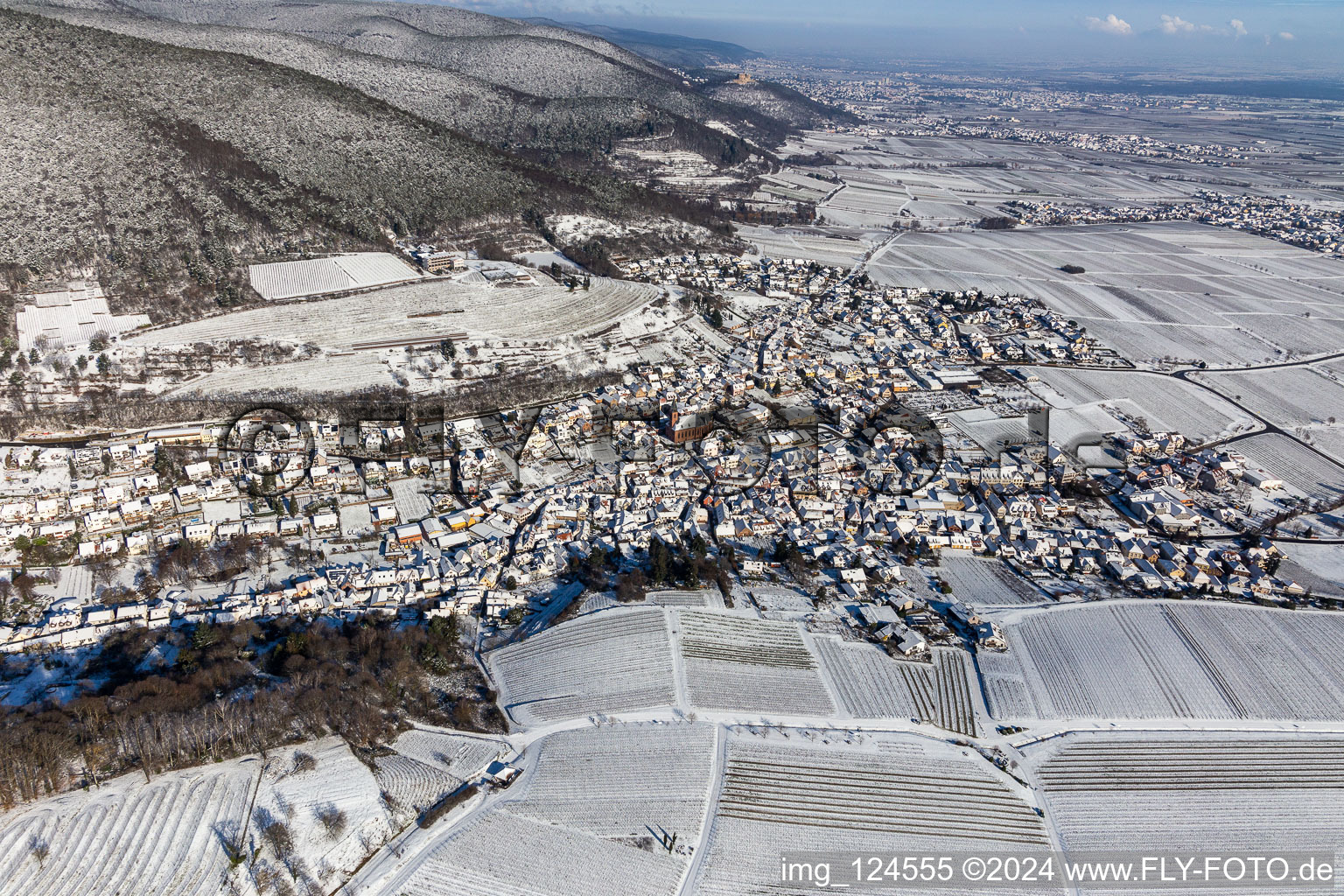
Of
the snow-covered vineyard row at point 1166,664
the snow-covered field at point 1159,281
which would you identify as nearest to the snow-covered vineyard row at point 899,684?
the snow-covered vineyard row at point 1166,664

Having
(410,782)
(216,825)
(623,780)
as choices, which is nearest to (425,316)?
(410,782)

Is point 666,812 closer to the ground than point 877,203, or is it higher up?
closer to the ground

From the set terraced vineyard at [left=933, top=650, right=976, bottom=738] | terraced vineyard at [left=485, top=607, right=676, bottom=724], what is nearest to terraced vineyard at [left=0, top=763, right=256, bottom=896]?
terraced vineyard at [left=485, top=607, right=676, bottom=724]

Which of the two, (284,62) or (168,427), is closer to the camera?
(168,427)

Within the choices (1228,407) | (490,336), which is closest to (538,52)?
(490,336)

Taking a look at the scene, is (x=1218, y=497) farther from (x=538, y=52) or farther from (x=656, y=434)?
(x=538, y=52)

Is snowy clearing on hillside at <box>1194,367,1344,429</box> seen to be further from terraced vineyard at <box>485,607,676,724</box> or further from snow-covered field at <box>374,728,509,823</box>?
snow-covered field at <box>374,728,509,823</box>

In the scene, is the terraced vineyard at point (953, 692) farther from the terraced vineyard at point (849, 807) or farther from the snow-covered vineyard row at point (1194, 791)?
the snow-covered vineyard row at point (1194, 791)
